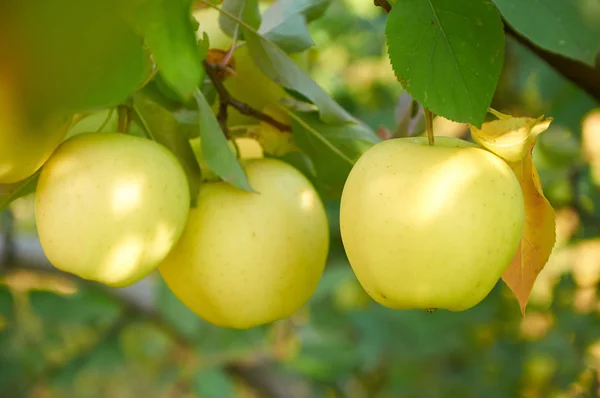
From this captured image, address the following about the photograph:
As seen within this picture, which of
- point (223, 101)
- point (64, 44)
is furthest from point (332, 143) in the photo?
point (64, 44)

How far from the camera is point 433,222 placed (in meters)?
0.51

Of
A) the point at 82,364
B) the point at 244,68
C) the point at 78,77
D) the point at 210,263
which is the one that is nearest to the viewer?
the point at 78,77

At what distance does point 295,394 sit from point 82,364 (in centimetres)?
53

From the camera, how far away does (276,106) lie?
2.49ft

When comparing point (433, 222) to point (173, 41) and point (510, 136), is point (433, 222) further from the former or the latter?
point (173, 41)

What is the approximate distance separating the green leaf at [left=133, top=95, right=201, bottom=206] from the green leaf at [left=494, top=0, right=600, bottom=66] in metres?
0.30

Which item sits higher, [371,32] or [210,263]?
[210,263]

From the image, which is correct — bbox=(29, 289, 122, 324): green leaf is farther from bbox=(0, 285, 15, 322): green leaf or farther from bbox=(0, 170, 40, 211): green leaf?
bbox=(0, 170, 40, 211): green leaf

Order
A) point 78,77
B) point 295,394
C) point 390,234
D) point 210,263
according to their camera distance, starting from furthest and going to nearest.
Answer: point 295,394, point 210,263, point 390,234, point 78,77

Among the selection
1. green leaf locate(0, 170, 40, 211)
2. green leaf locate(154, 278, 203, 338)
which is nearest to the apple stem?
green leaf locate(0, 170, 40, 211)

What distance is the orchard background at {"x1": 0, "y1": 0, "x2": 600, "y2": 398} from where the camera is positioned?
1.38ft

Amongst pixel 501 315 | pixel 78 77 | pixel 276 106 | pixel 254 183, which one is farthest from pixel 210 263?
pixel 501 315

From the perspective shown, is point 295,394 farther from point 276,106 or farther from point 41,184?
point 41,184

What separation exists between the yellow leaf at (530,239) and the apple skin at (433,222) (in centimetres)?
5
